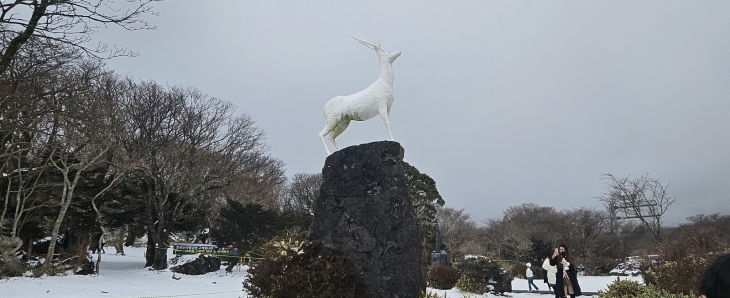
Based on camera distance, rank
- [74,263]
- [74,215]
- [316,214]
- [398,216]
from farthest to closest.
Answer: [74,215] < [74,263] < [316,214] < [398,216]

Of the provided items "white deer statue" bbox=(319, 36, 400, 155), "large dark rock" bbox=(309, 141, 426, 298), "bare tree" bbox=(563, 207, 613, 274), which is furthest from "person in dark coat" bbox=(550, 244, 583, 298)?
"bare tree" bbox=(563, 207, 613, 274)

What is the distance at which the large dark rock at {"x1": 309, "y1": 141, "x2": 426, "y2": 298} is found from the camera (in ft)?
21.3

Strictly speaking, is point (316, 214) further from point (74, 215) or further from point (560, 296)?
point (74, 215)

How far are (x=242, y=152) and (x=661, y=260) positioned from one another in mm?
16453

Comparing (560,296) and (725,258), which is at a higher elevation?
(725,258)

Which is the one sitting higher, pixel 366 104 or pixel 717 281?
pixel 366 104

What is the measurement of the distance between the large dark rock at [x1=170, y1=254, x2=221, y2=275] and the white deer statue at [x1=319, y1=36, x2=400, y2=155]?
38.1 ft

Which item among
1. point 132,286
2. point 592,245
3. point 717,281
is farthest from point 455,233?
point 717,281

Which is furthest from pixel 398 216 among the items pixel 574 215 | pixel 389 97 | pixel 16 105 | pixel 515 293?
pixel 574 215

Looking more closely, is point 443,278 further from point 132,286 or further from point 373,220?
point 132,286

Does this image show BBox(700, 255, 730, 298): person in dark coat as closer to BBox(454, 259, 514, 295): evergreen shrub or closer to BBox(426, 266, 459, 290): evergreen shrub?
BBox(454, 259, 514, 295): evergreen shrub

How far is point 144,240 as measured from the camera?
1602 inches

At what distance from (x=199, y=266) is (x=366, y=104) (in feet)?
41.8

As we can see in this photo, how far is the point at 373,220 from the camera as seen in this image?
22.2 ft
